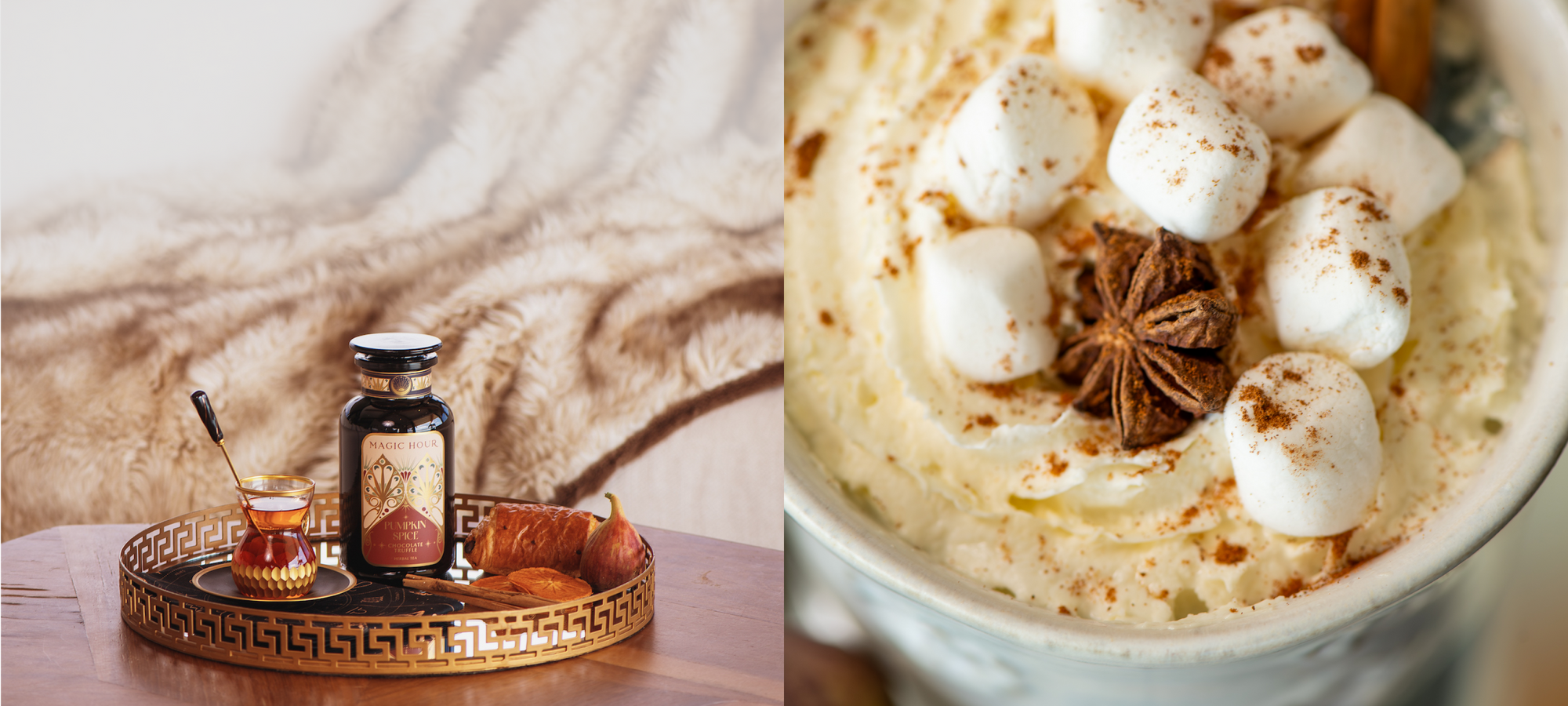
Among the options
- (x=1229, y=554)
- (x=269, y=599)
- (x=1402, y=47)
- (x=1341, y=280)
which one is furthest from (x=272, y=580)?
(x=1402, y=47)

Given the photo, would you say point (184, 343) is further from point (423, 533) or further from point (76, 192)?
point (423, 533)

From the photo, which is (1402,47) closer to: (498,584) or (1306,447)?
(1306,447)

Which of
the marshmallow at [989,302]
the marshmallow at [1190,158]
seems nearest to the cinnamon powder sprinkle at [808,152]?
the marshmallow at [989,302]

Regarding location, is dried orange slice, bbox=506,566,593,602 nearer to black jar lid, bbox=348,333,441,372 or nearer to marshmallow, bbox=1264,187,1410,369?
black jar lid, bbox=348,333,441,372

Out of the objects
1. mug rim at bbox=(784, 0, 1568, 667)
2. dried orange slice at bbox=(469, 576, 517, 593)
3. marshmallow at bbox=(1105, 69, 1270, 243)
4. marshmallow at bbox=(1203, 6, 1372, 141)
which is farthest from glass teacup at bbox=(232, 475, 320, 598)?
marshmallow at bbox=(1203, 6, 1372, 141)

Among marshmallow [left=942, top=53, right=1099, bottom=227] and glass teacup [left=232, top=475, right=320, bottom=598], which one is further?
marshmallow [left=942, top=53, right=1099, bottom=227]

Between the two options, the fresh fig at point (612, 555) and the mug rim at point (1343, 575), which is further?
the fresh fig at point (612, 555)

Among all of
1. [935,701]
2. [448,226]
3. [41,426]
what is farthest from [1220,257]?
[41,426]

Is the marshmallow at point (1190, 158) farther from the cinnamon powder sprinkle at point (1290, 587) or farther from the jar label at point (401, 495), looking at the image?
the jar label at point (401, 495)
